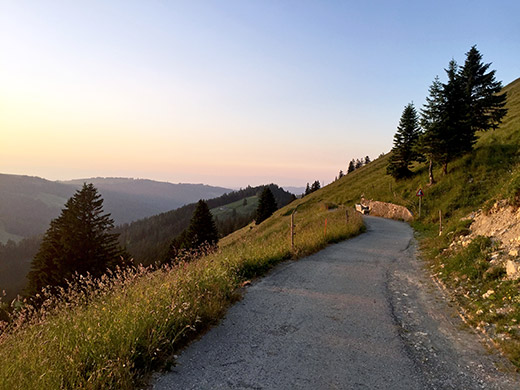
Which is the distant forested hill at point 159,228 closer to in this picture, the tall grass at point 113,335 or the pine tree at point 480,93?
the pine tree at point 480,93

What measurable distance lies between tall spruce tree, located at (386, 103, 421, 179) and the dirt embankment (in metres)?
5.85

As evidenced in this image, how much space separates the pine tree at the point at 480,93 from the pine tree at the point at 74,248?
42014mm

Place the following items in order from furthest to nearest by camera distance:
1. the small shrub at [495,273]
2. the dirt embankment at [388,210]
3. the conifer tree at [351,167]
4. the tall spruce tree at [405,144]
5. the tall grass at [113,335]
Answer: the conifer tree at [351,167] → the tall spruce tree at [405,144] → the dirt embankment at [388,210] → the small shrub at [495,273] → the tall grass at [113,335]

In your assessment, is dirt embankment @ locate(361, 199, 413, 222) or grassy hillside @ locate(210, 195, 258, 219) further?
grassy hillside @ locate(210, 195, 258, 219)

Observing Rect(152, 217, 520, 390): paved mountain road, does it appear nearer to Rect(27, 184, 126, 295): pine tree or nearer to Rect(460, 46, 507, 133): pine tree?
Rect(27, 184, 126, 295): pine tree

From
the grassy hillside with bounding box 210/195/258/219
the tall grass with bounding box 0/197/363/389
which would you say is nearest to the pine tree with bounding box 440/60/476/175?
the tall grass with bounding box 0/197/363/389

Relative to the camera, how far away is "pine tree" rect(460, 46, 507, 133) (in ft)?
101

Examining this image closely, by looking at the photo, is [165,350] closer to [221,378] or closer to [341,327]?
[221,378]

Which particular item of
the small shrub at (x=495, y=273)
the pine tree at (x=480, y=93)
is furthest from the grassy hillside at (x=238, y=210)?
the small shrub at (x=495, y=273)

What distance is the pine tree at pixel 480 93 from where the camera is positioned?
30781 millimetres

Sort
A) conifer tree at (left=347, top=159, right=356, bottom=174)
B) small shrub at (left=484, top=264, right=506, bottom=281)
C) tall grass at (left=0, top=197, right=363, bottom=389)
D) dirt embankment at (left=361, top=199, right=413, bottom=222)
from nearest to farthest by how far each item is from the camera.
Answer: tall grass at (left=0, top=197, right=363, bottom=389)
small shrub at (left=484, top=264, right=506, bottom=281)
dirt embankment at (left=361, top=199, right=413, bottom=222)
conifer tree at (left=347, top=159, right=356, bottom=174)

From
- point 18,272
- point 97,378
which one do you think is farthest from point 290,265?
point 18,272

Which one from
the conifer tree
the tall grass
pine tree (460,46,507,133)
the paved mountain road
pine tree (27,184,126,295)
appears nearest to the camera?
the tall grass

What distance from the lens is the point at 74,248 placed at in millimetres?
27109
